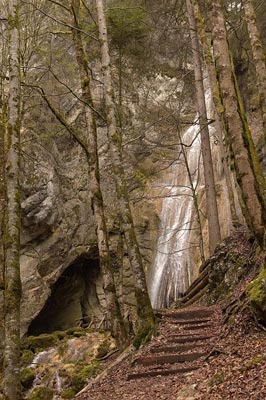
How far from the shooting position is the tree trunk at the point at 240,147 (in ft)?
18.0

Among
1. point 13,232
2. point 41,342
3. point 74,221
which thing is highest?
point 74,221

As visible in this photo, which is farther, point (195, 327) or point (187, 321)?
point (187, 321)

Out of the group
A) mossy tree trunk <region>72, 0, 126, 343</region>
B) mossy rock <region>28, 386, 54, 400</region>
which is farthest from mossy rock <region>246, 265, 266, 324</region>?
mossy rock <region>28, 386, 54, 400</region>

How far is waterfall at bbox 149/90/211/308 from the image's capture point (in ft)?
58.3

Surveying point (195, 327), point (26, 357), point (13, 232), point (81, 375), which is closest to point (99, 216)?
point (195, 327)

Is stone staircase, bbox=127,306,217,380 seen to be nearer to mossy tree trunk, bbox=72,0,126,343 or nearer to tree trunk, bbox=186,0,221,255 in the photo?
mossy tree trunk, bbox=72,0,126,343

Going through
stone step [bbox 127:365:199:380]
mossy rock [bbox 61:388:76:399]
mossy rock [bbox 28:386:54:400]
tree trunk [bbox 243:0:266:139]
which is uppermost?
tree trunk [bbox 243:0:266:139]

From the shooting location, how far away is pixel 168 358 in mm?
6578

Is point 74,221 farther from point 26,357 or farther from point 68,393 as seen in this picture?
point 68,393

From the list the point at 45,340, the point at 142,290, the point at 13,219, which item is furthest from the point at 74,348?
the point at 13,219

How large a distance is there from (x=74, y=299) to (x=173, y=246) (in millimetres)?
6263

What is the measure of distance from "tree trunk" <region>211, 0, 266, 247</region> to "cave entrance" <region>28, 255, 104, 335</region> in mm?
15472

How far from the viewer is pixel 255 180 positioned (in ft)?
18.0

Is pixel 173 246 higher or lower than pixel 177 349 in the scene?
higher
